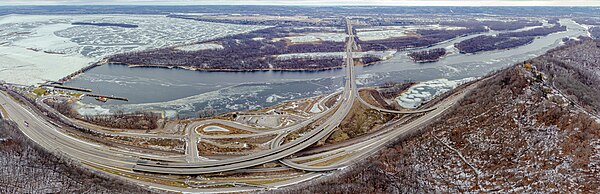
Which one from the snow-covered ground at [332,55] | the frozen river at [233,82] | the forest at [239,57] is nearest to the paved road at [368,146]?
the frozen river at [233,82]

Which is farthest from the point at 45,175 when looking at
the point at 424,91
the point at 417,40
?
the point at 417,40

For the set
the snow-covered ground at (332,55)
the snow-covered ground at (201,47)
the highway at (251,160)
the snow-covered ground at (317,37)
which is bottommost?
the highway at (251,160)

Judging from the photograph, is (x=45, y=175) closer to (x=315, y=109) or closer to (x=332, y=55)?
(x=315, y=109)

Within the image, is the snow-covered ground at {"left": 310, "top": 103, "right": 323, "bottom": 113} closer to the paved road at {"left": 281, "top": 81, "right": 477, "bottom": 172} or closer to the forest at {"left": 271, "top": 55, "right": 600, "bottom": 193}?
the paved road at {"left": 281, "top": 81, "right": 477, "bottom": 172}

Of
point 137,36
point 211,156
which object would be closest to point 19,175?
point 211,156

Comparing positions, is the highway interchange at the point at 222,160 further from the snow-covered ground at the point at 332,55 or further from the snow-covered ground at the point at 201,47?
the snow-covered ground at the point at 201,47
